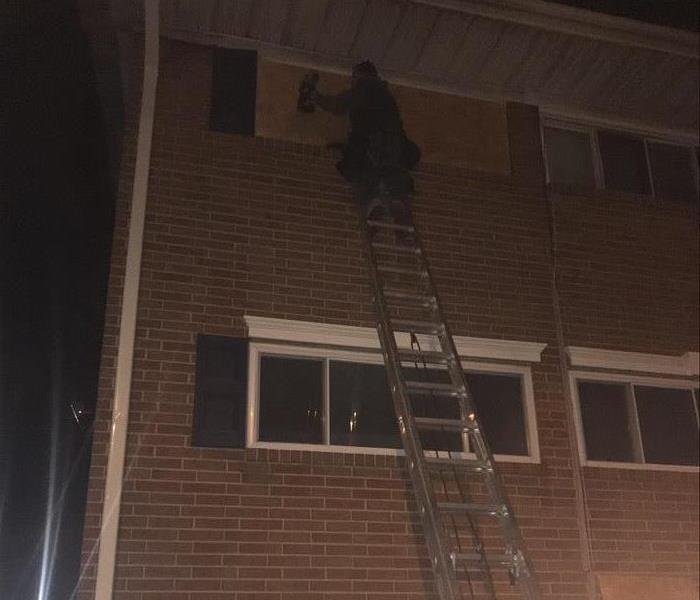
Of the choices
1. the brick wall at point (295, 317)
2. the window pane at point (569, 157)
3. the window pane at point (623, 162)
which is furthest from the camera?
the window pane at point (623, 162)

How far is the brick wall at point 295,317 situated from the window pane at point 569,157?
34 cm

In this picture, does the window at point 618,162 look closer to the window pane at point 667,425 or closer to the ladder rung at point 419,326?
→ the window pane at point 667,425

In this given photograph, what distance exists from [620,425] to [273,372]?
2.39 metres

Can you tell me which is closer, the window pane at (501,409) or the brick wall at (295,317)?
the brick wall at (295,317)

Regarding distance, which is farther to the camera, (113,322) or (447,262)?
(447,262)

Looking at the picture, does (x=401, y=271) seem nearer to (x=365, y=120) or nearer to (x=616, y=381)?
(x=365, y=120)

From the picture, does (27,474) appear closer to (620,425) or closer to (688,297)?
(620,425)

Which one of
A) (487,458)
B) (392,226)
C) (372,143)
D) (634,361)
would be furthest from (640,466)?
(372,143)

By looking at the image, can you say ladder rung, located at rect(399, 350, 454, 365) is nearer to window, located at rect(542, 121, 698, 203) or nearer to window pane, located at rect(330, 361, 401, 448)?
window pane, located at rect(330, 361, 401, 448)

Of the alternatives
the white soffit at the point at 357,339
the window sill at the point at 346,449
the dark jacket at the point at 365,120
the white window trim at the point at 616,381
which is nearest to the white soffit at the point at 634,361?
the white window trim at the point at 616,381

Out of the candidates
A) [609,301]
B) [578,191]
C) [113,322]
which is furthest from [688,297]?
[113,322]

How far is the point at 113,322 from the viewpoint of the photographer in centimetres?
447

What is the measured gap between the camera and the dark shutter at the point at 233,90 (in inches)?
209

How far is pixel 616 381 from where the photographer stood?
543cm
